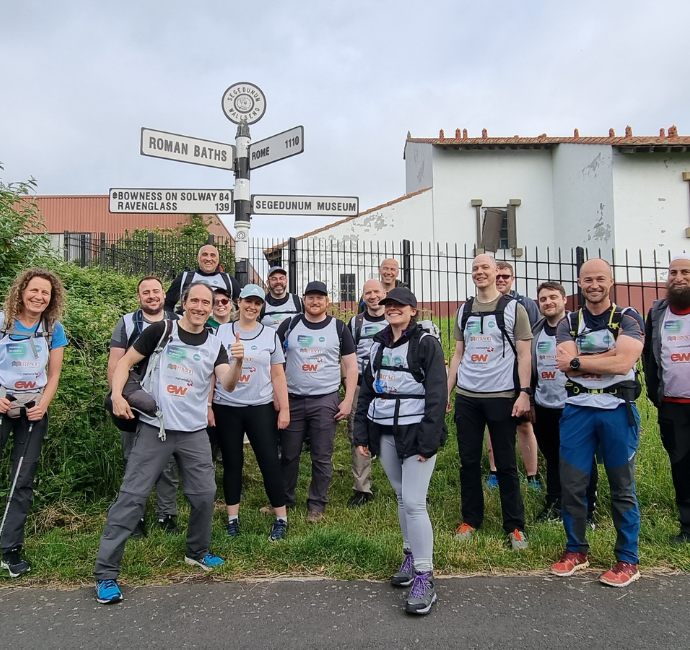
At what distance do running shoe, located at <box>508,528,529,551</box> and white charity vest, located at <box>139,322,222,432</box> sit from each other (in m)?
2.28

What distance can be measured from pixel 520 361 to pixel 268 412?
1.94 m

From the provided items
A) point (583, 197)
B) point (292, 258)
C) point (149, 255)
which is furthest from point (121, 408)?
point (583, 197)

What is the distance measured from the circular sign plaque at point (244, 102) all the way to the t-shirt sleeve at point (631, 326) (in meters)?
4.38

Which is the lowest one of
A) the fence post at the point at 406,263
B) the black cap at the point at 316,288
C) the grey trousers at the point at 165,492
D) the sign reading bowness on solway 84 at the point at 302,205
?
the grey trousers at the point at 165,492

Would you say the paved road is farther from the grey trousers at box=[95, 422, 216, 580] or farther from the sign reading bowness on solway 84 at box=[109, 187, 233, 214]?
the sign reading bowness on solway 84 at box=[109, 187, 233, 214]

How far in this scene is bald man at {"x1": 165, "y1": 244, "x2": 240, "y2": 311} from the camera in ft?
17.9

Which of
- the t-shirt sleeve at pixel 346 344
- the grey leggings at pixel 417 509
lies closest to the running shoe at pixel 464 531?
the grey leggings at pixel 417 509

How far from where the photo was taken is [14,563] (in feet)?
12.7

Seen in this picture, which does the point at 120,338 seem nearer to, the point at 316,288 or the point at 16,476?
the point at 16,476

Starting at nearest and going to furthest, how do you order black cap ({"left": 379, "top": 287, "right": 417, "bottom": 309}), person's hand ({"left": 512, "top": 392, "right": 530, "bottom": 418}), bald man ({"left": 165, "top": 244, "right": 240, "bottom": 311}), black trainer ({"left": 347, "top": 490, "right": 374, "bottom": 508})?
black cap ({"left": 379, "top": 287, "right": 417, "bottom": 309}) < person's hand ({"left": 512, "top": 392, "right": 530, "bottom": 418}) < black trainer ({"left": 347, "top": 490, "right": 374, "bottom": 508}) < bald man ({"left": 165, "top": 244, "right": 240, "bottom": 311})

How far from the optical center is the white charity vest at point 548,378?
16.1ft

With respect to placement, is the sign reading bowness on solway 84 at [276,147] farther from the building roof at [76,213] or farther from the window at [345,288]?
the building roof at [76,213]

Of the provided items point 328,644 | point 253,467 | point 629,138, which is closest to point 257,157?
point 253,467

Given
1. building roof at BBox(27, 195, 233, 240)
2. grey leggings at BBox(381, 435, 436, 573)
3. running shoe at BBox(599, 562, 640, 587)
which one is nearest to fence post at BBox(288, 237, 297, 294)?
grey leggings at BBox(381, 435, 436, 573)
